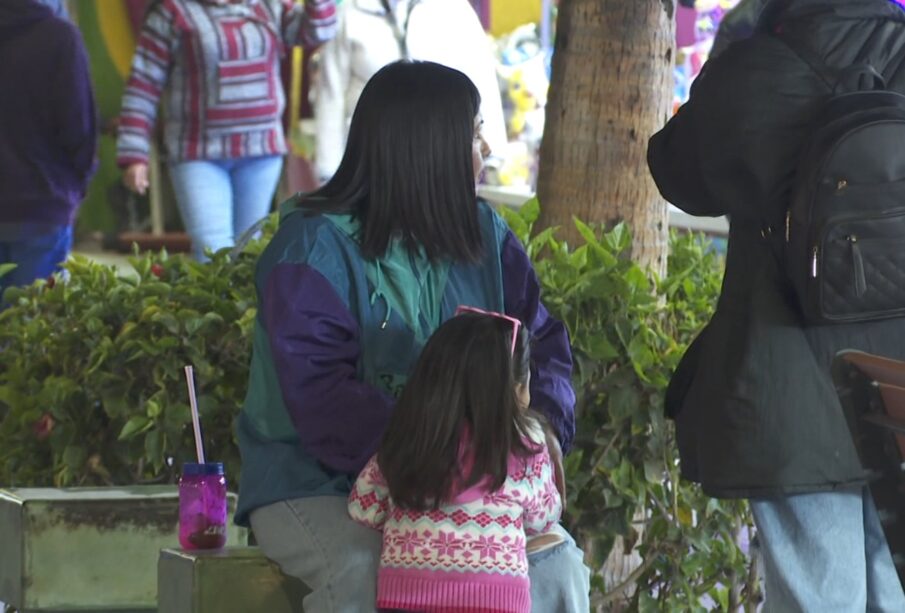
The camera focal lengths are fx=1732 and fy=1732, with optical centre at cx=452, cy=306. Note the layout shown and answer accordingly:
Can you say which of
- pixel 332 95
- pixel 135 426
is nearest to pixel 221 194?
pixel 332 95

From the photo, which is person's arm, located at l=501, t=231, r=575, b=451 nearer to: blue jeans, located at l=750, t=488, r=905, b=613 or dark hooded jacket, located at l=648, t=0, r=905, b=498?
dark hooded jacket, located at l=648, t=0, r=905, b=498

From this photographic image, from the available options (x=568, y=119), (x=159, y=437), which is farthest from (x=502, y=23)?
(x=159, y=437)

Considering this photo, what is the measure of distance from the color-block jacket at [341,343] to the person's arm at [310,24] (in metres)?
4.23

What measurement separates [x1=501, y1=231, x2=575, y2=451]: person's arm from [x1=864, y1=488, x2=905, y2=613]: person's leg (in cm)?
67

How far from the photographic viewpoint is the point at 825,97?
3.45m

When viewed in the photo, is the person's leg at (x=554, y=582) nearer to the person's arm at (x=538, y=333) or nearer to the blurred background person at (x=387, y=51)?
the person's arm at (x=538, y=333)

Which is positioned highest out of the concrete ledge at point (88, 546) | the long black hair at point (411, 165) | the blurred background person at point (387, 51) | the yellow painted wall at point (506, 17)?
the yellow painted wall at point (506, 17)

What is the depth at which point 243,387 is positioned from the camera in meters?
4.66

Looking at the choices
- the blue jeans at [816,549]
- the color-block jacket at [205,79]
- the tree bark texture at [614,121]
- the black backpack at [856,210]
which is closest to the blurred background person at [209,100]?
the color-block jacket at [205,79]

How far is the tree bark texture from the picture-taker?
505 cm

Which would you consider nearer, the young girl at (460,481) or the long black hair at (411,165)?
the young girl at (460,481)

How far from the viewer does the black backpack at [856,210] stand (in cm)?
333

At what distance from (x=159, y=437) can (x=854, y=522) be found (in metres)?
1.89

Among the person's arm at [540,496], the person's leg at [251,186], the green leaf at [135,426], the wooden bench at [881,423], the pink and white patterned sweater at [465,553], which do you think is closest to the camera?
the wooden bench at [881,423]
